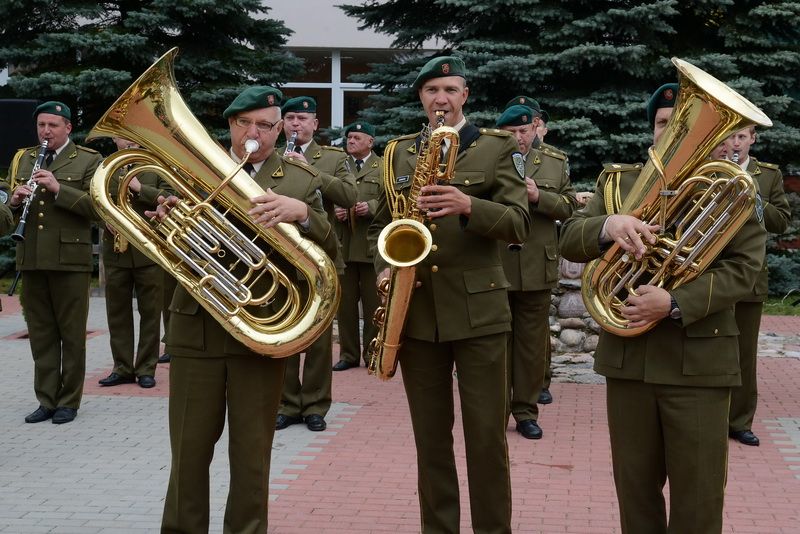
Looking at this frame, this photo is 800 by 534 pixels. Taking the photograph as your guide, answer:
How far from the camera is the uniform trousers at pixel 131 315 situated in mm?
9062

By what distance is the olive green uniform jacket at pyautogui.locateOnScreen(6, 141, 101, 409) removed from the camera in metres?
7.61

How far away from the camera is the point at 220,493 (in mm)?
5914

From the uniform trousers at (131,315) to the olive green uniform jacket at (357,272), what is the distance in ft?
5.69

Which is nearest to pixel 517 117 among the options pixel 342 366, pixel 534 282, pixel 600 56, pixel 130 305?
pixel 534 282

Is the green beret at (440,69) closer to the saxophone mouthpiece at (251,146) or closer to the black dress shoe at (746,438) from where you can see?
the saxophone mouthpiece at (251,146)

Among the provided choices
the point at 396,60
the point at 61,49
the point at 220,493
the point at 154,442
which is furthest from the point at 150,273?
the point at 396,60

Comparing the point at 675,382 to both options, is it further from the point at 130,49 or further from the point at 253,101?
the point at 130,49

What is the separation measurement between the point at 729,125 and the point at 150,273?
6.30 m

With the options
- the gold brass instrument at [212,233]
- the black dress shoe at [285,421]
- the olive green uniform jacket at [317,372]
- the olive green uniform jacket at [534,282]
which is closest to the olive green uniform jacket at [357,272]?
the olive green uniform jacket at [317,372]

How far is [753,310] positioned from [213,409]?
4.12m

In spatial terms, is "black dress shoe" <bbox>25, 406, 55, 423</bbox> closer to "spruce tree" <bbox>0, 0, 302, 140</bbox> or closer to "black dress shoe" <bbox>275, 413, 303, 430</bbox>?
"black dress shoe" <bbox>275, 413, 303, 430</bbox>

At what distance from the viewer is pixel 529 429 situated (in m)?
7.31

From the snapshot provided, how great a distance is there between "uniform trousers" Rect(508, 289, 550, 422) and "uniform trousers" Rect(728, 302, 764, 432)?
1.35m

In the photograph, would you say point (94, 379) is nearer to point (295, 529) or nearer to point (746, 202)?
point (295, 529)
